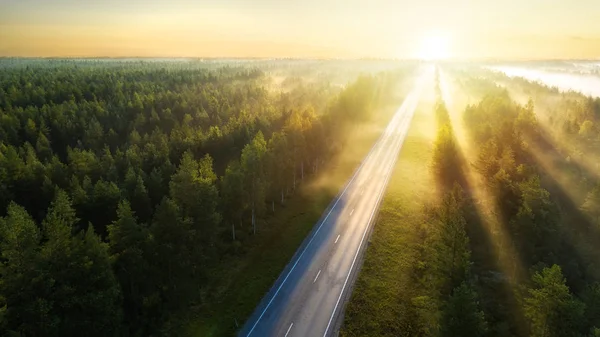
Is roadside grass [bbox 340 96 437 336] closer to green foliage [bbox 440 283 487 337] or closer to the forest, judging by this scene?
the forest

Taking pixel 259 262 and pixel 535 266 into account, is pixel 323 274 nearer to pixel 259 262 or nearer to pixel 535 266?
pixel 259 262

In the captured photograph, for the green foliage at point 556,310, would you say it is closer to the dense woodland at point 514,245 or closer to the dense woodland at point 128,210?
the dense woodland at point 514,245

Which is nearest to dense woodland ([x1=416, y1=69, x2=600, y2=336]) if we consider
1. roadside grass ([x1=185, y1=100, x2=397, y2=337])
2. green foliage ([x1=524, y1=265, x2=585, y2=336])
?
green foliage ([x1=524, y1=265, x2=585, y2=336])

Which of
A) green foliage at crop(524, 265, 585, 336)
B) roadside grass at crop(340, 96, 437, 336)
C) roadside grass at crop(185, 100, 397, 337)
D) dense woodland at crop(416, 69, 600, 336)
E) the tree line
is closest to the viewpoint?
green foliage at crop(524, 265, 585, 336)

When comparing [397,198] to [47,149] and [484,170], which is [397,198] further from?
[47,149]

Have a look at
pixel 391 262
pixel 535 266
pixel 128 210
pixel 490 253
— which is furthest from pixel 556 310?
pixel 128 210

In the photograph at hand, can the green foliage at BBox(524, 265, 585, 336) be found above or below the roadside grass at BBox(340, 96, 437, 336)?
above
